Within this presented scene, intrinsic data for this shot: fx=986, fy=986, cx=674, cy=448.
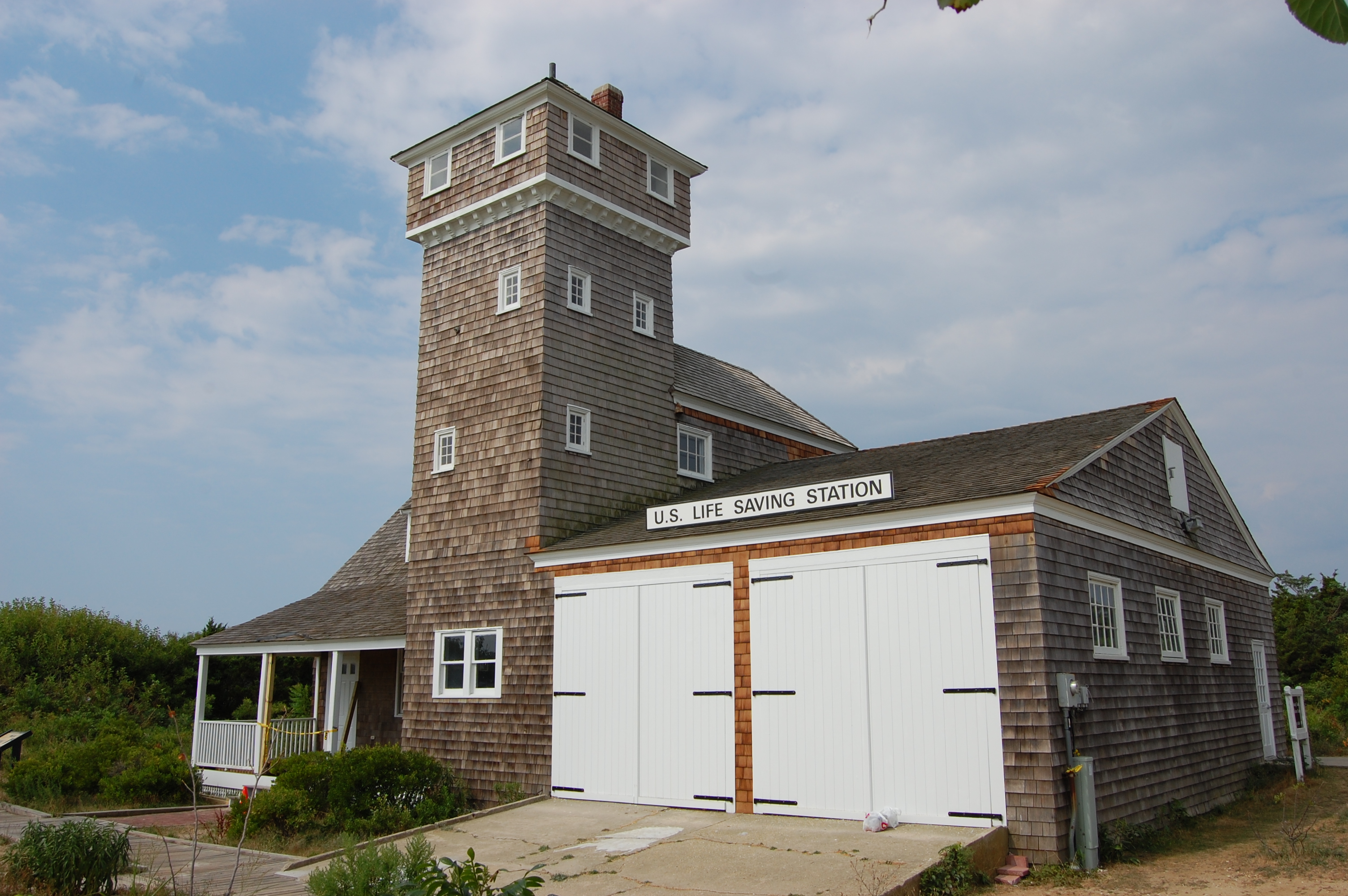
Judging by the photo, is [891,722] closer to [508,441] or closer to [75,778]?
[508,441]

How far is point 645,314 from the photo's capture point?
1948cm

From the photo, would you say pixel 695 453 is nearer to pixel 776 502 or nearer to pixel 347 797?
pixel 776 502

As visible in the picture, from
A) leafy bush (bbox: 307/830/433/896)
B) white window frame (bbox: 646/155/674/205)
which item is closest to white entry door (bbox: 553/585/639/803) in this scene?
leafy bush (bbox: 307/830/433/896)

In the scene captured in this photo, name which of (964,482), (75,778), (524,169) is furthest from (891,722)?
(75,778)

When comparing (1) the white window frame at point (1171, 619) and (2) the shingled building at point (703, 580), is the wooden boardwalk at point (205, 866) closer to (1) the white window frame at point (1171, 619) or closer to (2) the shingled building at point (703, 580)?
(2) the shingled building at point (703, 580)

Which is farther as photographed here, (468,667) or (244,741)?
(244,741)

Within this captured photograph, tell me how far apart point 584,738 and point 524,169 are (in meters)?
9.99

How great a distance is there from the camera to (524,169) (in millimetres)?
17891

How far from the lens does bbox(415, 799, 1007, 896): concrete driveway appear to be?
9727 millimetres

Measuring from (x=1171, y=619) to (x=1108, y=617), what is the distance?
2.85m

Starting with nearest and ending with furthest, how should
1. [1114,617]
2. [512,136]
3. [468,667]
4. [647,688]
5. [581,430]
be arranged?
[1114,617]
[647,688]
[468,667]
[581,430]
[512,136]

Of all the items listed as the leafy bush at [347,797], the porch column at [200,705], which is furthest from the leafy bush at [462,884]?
the porch column at [200,705]

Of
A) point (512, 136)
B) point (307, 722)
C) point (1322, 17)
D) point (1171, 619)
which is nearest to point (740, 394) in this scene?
point (512, 136)

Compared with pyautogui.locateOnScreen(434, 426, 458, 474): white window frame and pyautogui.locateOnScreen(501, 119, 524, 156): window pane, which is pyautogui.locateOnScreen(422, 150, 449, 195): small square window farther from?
pyautogui.locateOnScreen(434, 426, 458, 474): white window frame
